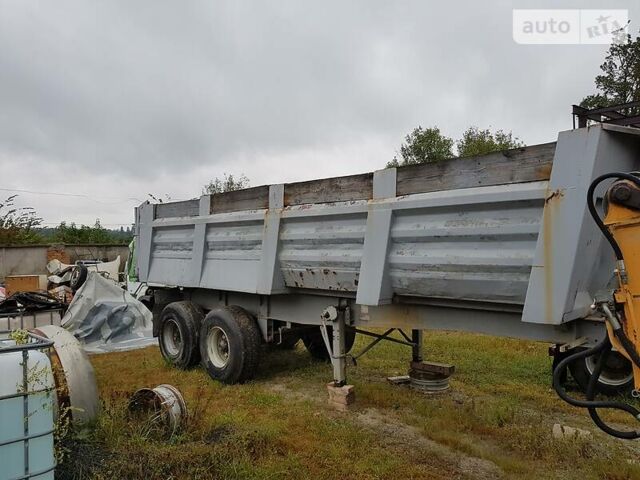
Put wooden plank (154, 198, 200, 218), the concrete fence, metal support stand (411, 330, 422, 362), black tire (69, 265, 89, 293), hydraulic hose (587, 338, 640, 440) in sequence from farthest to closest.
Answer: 1. the concrete fence
2. black tire (69, 265, 89, 293)
3. wooden plank (154, 198, 200, 218)
4. metal support stand (411, 330, 422, 362)
5. hydraulic hose (587, 338, 640, 440)

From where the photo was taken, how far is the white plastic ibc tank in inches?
112

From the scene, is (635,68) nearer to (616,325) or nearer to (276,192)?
(276,192)

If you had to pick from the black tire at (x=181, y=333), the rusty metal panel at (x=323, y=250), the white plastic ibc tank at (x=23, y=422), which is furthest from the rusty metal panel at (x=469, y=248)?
the black tire at (x=181, y=333)

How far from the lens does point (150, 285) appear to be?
7715mm

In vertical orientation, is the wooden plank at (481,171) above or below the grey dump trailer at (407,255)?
above

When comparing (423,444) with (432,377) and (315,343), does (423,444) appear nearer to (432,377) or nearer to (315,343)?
(432,377)

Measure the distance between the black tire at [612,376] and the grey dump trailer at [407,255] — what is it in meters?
0.02

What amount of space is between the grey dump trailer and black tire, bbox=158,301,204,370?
0.02m

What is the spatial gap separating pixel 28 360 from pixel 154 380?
11.4ft

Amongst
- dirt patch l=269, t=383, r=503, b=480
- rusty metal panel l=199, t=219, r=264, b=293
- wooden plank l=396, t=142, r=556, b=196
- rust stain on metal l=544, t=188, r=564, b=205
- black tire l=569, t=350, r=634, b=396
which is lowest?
dirt patch l=269, t=383, r=503, b=480

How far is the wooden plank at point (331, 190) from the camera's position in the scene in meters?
4.61

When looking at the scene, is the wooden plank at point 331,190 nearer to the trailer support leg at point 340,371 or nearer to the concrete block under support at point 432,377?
the trailer support leg at point 340,371

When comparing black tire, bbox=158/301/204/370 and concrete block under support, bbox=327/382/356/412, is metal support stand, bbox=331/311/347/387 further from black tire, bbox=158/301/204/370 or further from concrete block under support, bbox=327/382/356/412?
black tire, bbox=158/301/204/370

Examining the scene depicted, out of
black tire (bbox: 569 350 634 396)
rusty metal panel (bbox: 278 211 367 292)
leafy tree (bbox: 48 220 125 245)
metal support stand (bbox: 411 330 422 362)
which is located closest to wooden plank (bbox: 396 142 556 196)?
rusty metal panel (bbox: 278 211 367 292)
